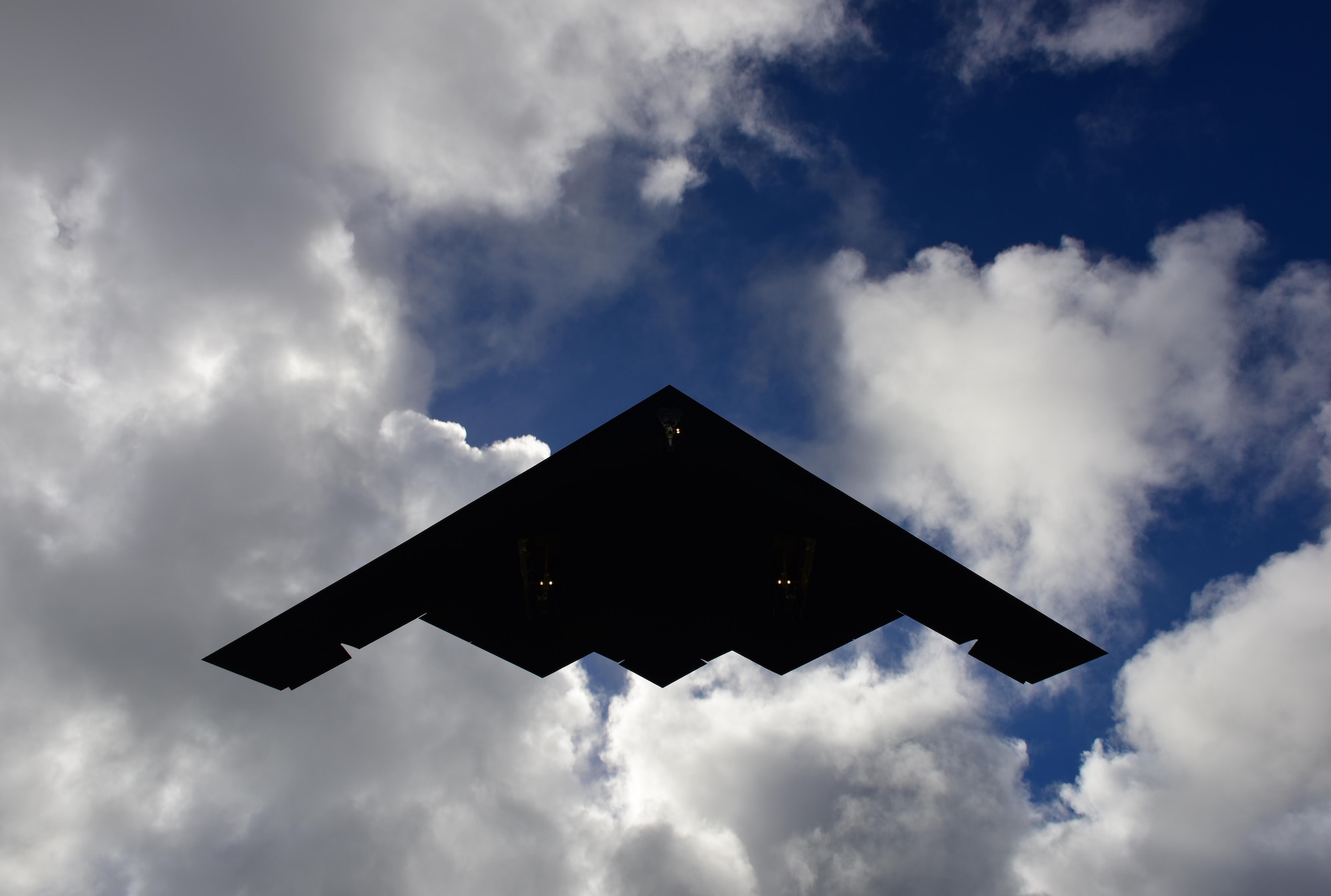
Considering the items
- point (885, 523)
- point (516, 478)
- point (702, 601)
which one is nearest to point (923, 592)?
point (885, 523)

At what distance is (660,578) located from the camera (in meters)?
14.0

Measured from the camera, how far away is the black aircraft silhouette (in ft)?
40.5

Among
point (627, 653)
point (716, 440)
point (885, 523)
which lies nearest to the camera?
point (716, 440)

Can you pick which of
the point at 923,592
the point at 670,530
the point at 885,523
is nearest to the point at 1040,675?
the point at 923,592

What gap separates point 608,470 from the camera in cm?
1232

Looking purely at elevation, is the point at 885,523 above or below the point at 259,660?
above

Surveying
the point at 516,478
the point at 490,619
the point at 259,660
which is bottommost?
the point at 259,660

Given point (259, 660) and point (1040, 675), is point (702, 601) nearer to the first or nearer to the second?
point (1040, 675)

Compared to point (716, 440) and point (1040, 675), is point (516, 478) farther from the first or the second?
point (1040, 675)

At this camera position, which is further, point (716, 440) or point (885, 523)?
point (885, 523)

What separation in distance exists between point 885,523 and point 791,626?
2.81m

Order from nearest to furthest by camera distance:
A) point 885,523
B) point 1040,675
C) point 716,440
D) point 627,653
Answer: point 716,440 → point 885,523 → point 1040,675 → point 627,653

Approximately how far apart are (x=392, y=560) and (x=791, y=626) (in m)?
6.70

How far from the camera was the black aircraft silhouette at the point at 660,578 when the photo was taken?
12.3m
